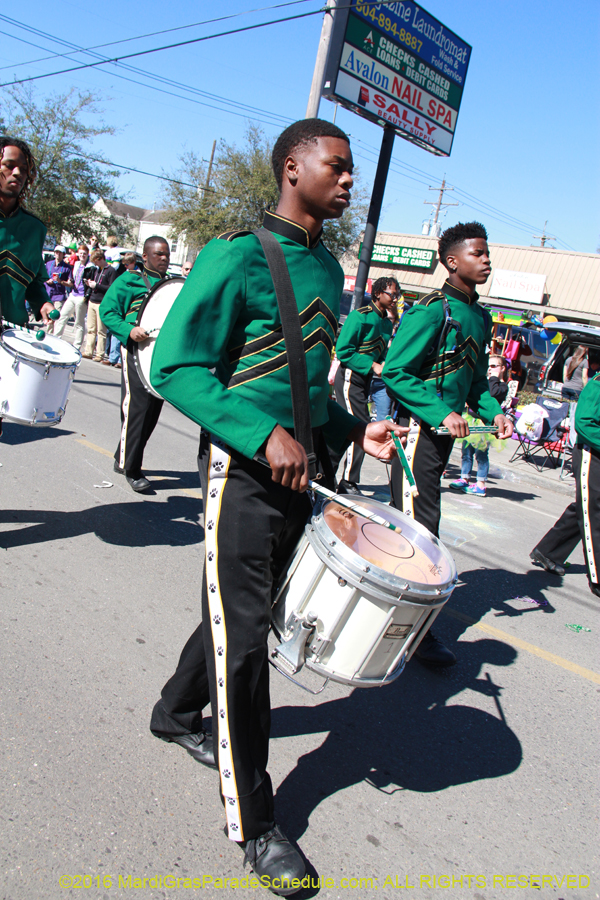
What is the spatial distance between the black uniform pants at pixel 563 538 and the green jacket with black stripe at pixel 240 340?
4.00m

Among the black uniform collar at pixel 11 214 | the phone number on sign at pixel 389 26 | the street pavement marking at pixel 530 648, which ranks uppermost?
the phone number on sign at pixel 389 26

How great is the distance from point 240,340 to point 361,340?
5474 millimetres

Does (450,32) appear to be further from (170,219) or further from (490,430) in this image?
(170,219)

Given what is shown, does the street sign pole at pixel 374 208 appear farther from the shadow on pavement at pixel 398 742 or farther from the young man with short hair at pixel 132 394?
the shadow on pavement at pixel 398 742

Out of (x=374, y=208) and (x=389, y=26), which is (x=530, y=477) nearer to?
(x=374, y=208)

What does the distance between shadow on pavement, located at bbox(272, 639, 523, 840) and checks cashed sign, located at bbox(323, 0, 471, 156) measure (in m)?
11.5

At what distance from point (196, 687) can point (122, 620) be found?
123cm

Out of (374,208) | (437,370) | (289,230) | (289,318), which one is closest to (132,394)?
(437,370)

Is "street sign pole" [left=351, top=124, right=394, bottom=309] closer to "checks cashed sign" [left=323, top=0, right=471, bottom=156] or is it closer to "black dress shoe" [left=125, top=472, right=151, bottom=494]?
"checks cashed sign" [left=323, top=0, right=471, bottom=156]

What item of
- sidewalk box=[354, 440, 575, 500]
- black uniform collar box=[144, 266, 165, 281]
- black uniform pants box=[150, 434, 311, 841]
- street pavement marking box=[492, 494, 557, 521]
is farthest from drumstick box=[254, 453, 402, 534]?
street pavement marking box=[492, 494, 557, 521]

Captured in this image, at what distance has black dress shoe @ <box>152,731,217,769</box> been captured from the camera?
2541 mm

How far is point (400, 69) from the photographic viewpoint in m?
13.1

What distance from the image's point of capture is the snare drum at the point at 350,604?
6.34 ft

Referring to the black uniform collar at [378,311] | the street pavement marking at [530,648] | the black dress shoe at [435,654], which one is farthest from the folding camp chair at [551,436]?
the black dress shoe at [435,654]
